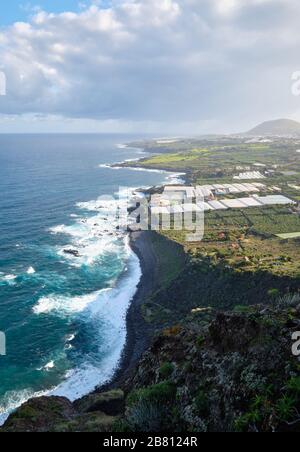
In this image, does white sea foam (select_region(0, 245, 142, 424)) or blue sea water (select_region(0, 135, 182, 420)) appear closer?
white sea foam (select_region(0, 245, 142, 424))

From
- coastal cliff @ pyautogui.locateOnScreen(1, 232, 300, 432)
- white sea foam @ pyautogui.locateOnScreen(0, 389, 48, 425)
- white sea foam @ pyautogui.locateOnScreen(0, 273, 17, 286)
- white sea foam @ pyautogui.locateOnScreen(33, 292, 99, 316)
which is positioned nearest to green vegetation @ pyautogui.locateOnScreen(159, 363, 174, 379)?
coastal cliff @ pyautogui.locateOnScreen(1, 232, 300, 432)

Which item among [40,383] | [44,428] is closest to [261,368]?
[44,428]

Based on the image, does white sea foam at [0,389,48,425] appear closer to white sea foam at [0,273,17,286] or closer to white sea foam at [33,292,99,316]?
white sea foam at [33,292,99,316]

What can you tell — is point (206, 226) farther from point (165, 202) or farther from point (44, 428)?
point (44, 428)

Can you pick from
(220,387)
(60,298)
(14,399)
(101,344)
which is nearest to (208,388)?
(220,387)

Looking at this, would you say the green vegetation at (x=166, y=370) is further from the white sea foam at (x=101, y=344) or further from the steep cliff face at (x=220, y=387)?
the white sea foam at (x=101, y=344)

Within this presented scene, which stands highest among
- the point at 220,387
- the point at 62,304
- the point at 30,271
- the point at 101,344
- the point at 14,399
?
the point at 220,387

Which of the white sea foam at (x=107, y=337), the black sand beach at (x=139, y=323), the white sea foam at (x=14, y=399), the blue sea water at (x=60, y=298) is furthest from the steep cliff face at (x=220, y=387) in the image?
the blue sea water at (x=60, y=298)

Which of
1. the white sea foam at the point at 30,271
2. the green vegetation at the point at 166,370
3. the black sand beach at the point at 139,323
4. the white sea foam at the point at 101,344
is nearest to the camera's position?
the green vegetation at the point at 166,370

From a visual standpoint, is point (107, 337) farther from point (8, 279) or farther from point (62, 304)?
point (8, 279)
